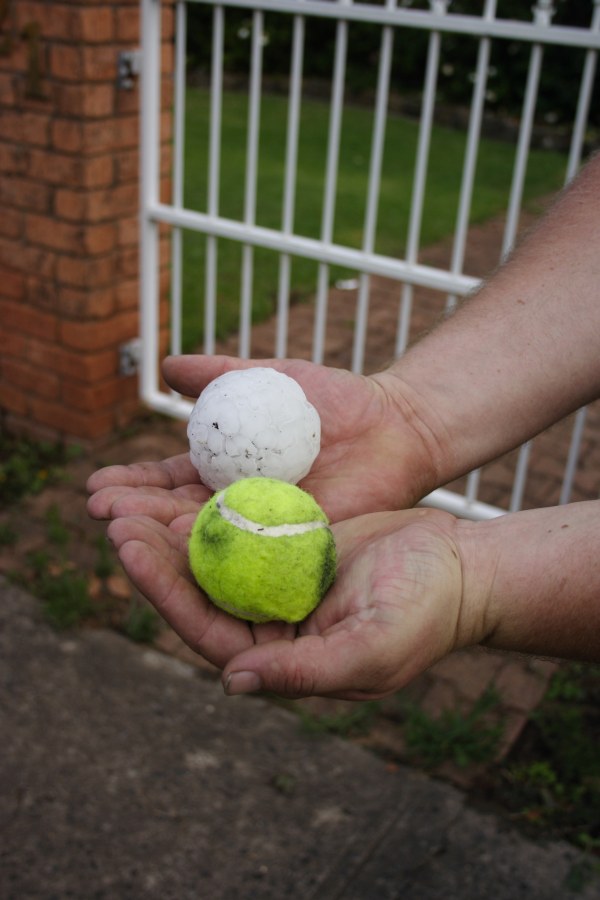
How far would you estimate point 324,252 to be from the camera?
3.91 meters

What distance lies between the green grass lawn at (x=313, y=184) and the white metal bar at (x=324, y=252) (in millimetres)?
1119

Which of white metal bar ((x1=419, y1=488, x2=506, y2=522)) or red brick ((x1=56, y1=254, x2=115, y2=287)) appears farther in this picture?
red brick ((x1=56, y1=254, x2=115, y2=287))

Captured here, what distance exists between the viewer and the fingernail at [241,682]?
56.3 inches

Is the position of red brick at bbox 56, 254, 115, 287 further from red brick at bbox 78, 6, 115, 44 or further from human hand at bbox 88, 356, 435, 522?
human hand at bbox 88, 356, 435, 522

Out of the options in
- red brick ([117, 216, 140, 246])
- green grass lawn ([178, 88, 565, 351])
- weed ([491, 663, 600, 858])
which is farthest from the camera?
green grass lawn ([178, 88, 565, 351])

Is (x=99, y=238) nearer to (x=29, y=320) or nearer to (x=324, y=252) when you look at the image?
(x=29, y=320)

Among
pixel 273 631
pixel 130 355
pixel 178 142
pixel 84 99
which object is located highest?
pixel 84 99

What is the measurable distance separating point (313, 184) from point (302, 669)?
8001mm

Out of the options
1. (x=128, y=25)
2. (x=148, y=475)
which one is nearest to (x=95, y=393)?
(x=128, y=25)

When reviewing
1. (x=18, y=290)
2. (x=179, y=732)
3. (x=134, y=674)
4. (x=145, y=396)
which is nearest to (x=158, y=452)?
(x=145, y=396)

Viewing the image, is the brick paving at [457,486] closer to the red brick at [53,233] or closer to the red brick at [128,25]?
the red brick at [53,233]

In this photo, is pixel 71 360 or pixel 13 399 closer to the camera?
pixel 71 360

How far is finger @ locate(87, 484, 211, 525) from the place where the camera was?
177 cm

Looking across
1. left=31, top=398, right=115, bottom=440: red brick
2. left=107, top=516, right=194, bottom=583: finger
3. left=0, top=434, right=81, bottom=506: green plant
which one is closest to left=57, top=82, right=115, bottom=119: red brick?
left=31, top=398, right=115, bottom=440: red brick
